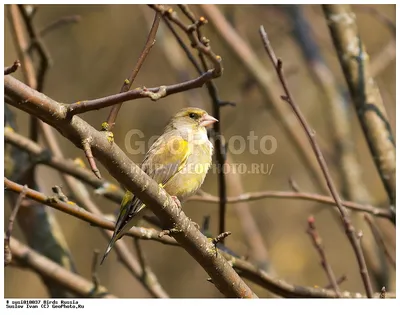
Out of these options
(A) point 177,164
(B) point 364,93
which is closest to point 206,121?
(A) point 177,164

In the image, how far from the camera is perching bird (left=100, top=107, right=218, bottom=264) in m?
4.00

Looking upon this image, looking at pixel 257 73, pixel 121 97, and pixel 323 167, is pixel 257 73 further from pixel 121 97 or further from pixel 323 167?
pixel 121 97

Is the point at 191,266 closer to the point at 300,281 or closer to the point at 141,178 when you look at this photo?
the point at 300,281

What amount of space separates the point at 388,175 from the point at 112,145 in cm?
232

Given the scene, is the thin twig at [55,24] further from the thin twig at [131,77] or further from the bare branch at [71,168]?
the thin twig at [131,77]

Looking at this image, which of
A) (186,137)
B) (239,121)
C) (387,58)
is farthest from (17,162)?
(239,121)

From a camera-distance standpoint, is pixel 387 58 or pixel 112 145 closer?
pixel 112 145

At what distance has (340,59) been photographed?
4.40 m

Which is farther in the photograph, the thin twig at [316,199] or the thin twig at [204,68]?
the thin twig at [316,199]
